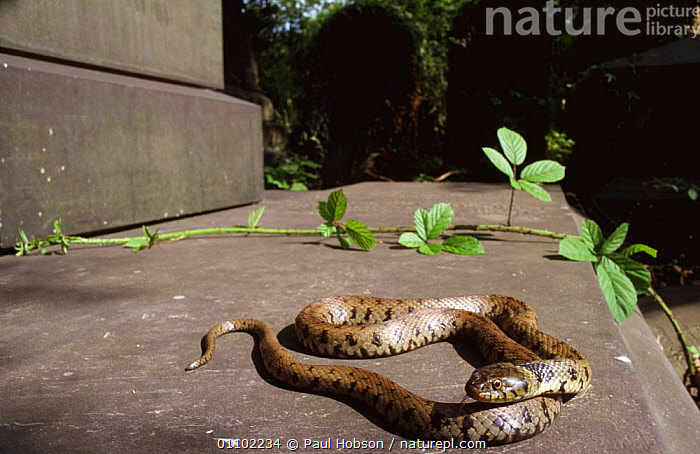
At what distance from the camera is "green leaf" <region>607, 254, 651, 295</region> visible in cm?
236

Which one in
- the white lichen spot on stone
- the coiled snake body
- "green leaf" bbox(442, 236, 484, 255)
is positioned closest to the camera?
the coiled snake body

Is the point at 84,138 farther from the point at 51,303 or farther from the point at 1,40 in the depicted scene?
the point at 51,303

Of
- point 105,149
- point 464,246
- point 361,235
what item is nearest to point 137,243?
point 105,149

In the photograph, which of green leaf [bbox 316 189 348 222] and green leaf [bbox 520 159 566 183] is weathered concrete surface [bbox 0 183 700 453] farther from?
green leaf [bbox 520 159 566 183]

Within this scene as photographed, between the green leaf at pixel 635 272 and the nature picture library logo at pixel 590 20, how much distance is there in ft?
19.2

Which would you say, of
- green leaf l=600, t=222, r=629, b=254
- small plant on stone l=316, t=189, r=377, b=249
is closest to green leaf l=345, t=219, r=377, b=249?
small plant on stone l=316, t=189, r=377, b=249

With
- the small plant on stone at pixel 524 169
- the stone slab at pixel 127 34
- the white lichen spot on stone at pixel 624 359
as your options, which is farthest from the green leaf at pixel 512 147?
the stone slab at pixel 127 34

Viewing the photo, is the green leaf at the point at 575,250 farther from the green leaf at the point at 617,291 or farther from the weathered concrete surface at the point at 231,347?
the green leaf at the point at 617,291

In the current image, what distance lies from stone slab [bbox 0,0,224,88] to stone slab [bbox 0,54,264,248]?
112 mm

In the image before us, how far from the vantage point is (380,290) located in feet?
7.97

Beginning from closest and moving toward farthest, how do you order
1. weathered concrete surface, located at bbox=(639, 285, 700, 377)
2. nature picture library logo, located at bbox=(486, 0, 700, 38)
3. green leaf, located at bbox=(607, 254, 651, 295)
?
green leaf, located at bbox=(607, 254, 651, 295) < weathered concrete surface, located at bbox=(639, 285, 700, 377) < nature picture library logo, located at bbox=(486, 0, 700, 38)

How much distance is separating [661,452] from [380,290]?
4.52 ft

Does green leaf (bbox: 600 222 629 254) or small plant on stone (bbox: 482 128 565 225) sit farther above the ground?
small plant on stone (bbox: 482 128 565 225)

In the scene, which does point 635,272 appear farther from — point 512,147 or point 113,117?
point 113,117
